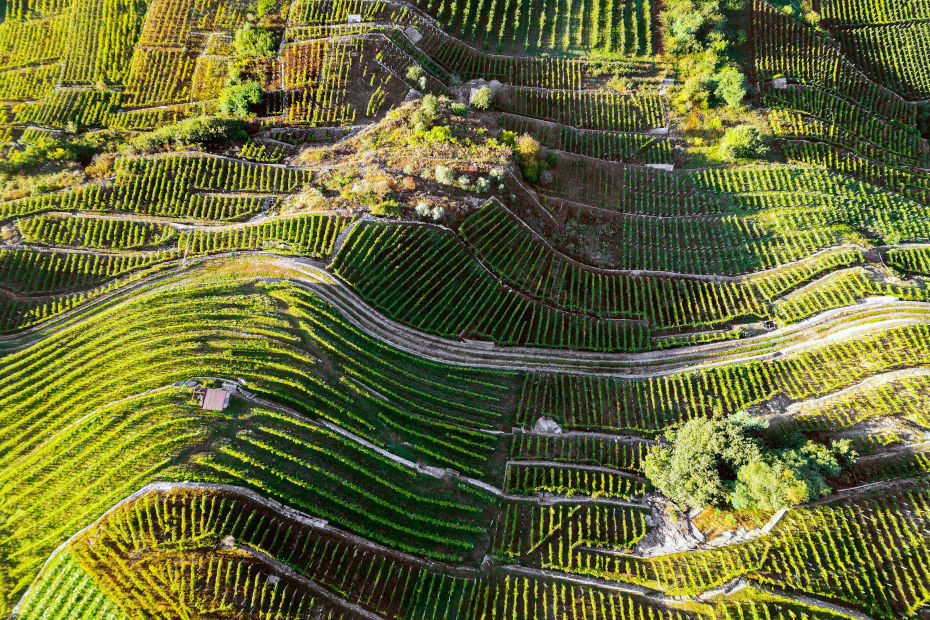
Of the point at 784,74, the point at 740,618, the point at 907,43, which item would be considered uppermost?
the point at 907,43

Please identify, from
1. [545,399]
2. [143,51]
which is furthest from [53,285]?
[545,399]

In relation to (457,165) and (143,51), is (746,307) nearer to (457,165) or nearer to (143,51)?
(457,165)

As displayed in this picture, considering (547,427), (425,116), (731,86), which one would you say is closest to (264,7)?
(425,116)

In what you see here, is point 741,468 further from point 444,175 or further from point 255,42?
point 255,42

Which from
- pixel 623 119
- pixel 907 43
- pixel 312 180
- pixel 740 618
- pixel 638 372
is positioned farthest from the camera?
pixel 907 43

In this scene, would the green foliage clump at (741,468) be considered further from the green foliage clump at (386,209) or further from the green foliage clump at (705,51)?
the green foliage clump at (705,51)
